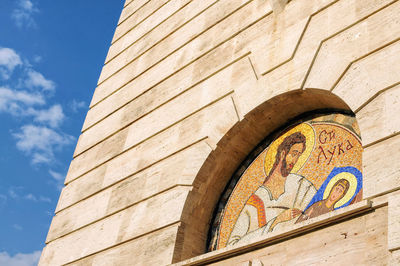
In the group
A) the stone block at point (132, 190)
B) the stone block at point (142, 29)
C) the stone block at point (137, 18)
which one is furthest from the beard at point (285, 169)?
the stone block at point (137, 18)

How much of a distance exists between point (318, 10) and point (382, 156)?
7.32ft

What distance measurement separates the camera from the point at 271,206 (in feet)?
18.3

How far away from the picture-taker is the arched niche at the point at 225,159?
5.88m

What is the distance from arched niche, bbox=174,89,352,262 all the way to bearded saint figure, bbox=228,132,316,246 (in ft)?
1.03

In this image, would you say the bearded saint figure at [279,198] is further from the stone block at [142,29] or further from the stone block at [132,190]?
the stone block at [142,29]

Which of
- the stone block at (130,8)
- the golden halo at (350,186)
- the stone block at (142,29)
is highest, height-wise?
the stone block at (130,8)

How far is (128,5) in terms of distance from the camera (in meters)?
10.6

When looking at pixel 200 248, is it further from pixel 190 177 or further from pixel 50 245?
pixel 50 245

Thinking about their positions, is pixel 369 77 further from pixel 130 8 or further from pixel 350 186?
pixel 130 8

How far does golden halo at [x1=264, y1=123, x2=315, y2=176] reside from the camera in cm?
559

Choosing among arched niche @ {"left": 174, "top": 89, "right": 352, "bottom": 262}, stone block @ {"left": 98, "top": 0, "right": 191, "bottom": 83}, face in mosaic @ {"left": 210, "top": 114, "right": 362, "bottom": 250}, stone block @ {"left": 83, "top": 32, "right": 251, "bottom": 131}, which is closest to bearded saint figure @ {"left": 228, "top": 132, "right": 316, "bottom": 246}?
face in mosaic @ {"left": 210, "top": 114, "right": 362, "bottom": 250}

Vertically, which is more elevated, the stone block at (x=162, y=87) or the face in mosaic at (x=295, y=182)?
the stone block at (x=162, y=87)

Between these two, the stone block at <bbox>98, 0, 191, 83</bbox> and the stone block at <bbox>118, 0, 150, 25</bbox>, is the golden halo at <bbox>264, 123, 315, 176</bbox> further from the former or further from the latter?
the stone block at <bbox>118, 0, 150, 25</bbox>

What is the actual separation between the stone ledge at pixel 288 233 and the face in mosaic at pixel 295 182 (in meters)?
0.33
